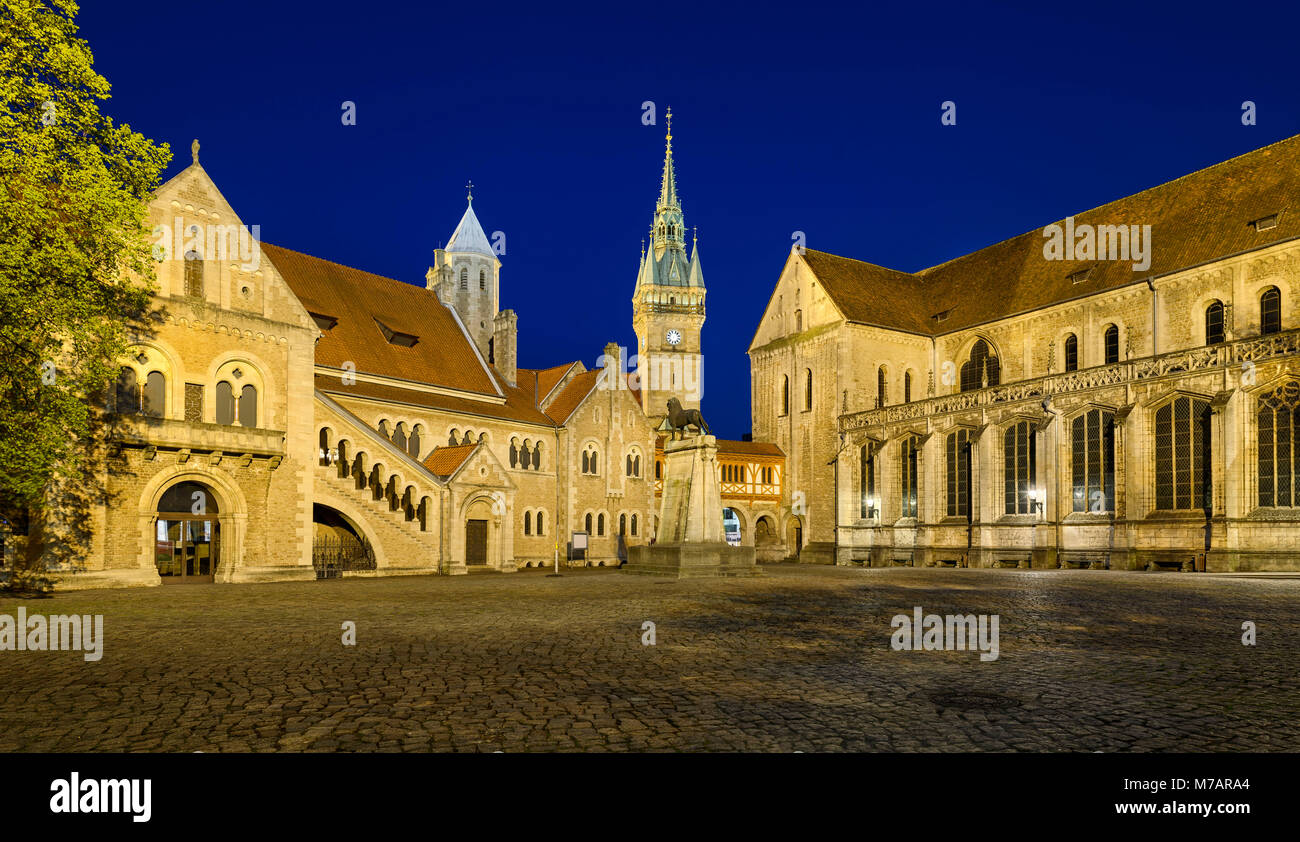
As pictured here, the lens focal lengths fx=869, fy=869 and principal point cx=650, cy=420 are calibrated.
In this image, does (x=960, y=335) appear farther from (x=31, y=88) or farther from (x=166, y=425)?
(x=31, y=88)

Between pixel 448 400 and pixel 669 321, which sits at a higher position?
pixel 669 321

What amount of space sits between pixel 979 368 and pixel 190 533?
41694 millimetres

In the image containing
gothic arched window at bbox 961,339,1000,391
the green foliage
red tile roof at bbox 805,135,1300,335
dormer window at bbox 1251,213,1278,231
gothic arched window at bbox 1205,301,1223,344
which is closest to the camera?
the green foliage

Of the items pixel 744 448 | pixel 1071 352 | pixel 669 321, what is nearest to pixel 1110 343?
pixel 1071 352

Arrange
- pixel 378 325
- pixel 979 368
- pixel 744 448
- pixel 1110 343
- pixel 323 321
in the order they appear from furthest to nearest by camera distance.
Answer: pixel 744 448 → pixel 979 368 → pixel 1110 343 → pixel 378 325 → pixel 323 321

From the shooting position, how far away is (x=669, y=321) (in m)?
96.9

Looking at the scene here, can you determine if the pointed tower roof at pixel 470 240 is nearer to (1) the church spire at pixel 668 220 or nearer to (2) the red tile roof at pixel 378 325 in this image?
(2) the red tile roof at pixel 378 325

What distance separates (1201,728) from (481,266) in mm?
53769

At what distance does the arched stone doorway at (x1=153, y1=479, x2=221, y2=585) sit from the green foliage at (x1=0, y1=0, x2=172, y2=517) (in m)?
8.13

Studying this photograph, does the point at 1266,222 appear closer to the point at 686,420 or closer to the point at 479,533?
the point at 686,420

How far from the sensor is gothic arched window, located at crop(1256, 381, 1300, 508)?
100 ft

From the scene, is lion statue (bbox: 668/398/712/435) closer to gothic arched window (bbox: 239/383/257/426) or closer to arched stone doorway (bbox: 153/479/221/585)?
gothic arched window (bbox: 239/383/257/426)

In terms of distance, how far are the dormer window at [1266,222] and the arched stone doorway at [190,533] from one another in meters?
43.2

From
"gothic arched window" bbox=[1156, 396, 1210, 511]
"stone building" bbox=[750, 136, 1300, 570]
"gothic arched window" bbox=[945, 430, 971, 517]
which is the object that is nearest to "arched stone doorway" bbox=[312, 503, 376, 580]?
"stone building" bbox=[750, 136, 1300, 570]
